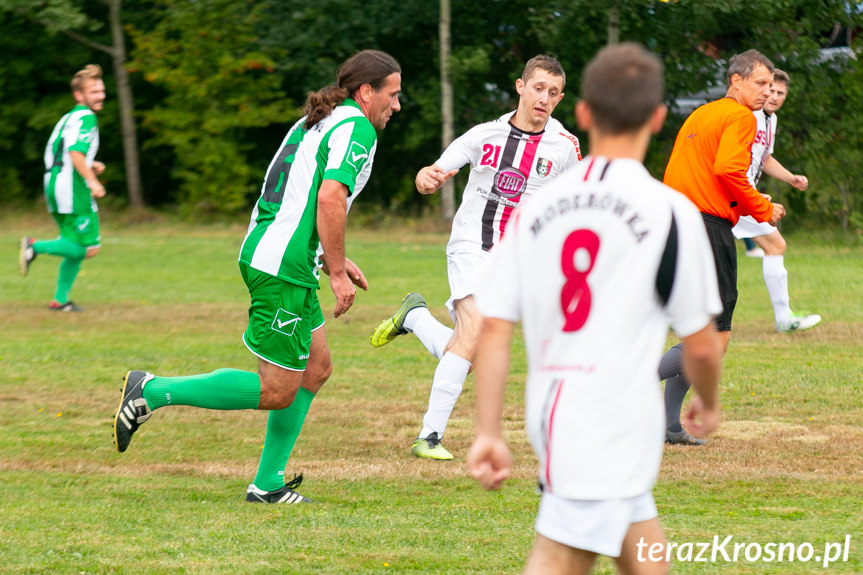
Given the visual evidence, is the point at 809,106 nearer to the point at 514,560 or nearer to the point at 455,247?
the point at 455,247

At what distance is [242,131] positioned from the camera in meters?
25.7

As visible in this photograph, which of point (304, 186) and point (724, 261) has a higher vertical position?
point (304, 186)

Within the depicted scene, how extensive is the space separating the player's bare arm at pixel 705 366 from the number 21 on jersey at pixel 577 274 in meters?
0.27

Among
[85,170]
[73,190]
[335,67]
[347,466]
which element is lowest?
[335,67]

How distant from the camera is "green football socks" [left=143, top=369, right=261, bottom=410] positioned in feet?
17.1

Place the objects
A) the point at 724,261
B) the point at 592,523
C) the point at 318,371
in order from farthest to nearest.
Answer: the point at 724,261 < the point at 318,371 < the point at 592,523

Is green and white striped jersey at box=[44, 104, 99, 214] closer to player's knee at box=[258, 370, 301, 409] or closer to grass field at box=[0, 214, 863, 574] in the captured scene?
grass field at box=[0, 214, 863, 574]

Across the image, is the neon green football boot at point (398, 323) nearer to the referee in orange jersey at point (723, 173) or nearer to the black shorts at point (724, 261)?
the referee in orange jersey at point (723, 173)

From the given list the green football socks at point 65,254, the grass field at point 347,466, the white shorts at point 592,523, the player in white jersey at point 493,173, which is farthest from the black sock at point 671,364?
the green football socks at point 65,254

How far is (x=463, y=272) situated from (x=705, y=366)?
12.5 ft

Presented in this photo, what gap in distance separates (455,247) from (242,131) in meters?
19.9

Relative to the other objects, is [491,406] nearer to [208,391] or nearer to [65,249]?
[208,391]

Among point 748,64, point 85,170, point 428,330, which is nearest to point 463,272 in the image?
point 428,330

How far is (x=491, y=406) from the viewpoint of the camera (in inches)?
104
